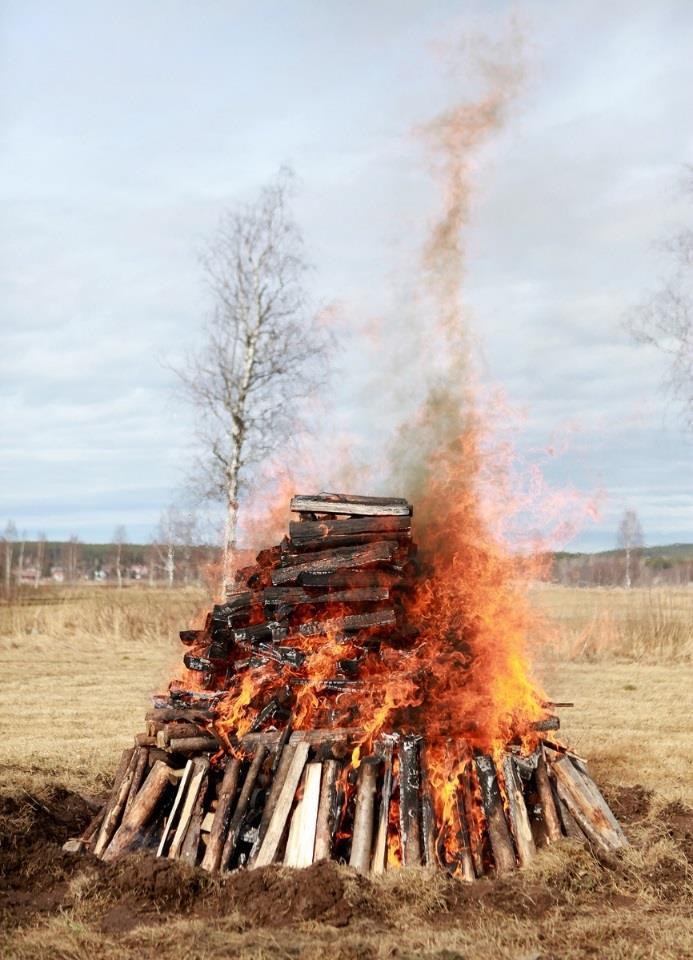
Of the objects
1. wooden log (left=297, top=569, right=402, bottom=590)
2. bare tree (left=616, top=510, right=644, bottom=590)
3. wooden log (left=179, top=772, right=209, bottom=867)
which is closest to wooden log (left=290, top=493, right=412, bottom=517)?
wooden log (left=297, top=569, right=402, bottom=590)

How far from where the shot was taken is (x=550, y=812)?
→ 21.5 ft

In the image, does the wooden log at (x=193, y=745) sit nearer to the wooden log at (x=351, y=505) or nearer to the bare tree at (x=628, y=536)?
the wooden log at (x=351, y=505)

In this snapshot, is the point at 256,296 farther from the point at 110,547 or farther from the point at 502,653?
the point at 110,547

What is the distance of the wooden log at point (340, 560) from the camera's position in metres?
7.36

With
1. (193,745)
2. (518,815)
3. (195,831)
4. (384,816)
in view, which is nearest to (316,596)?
(193,745)

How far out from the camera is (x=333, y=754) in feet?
21.6

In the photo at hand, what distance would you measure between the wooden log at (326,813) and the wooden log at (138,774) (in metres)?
1.42

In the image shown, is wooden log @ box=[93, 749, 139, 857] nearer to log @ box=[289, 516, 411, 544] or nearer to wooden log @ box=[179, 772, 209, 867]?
wooden log @ box=[179, 772, 209, 867]

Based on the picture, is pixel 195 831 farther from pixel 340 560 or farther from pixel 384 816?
pixel 340 560

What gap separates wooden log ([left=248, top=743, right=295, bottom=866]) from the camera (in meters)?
6.20

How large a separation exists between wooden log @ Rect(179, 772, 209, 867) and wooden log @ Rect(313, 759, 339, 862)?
857 millimetres

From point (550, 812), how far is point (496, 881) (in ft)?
2.91

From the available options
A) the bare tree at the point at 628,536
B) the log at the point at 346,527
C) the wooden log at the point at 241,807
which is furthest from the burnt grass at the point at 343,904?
the bare tree at the point at 628,536

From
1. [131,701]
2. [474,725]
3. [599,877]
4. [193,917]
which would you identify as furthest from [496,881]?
[131,701]
